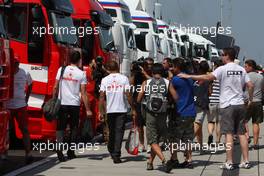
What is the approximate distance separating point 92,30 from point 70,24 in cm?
239

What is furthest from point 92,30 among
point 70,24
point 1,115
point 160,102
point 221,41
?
point 221,41

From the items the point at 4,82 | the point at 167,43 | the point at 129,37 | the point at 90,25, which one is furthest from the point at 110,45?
the point at 167,43

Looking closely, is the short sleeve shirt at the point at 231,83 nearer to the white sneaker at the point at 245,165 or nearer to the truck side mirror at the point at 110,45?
the white sneaker at the point at 245,165

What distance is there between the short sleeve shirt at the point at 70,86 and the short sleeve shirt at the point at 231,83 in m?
2.47

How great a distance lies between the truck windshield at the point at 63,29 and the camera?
563 inches

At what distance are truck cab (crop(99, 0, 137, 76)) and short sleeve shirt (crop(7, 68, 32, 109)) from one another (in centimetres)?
876

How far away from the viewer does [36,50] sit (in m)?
13.7

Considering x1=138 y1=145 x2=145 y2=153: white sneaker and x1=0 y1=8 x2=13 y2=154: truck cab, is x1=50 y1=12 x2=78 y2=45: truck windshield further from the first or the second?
x1=0 y1=8 x2=13 y2=154: truck cab

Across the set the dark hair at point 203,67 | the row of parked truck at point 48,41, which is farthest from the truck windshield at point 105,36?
the dark hair at point 203,67

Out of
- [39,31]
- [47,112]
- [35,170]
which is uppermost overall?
[39,31]

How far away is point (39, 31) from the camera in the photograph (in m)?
13.7

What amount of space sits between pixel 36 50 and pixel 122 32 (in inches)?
325

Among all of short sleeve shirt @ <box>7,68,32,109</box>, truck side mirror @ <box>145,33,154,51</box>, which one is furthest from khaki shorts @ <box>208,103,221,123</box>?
truck side mirror @ <box>145,33,154,51</box>

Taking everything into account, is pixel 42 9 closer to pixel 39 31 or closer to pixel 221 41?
pixel 39 31
